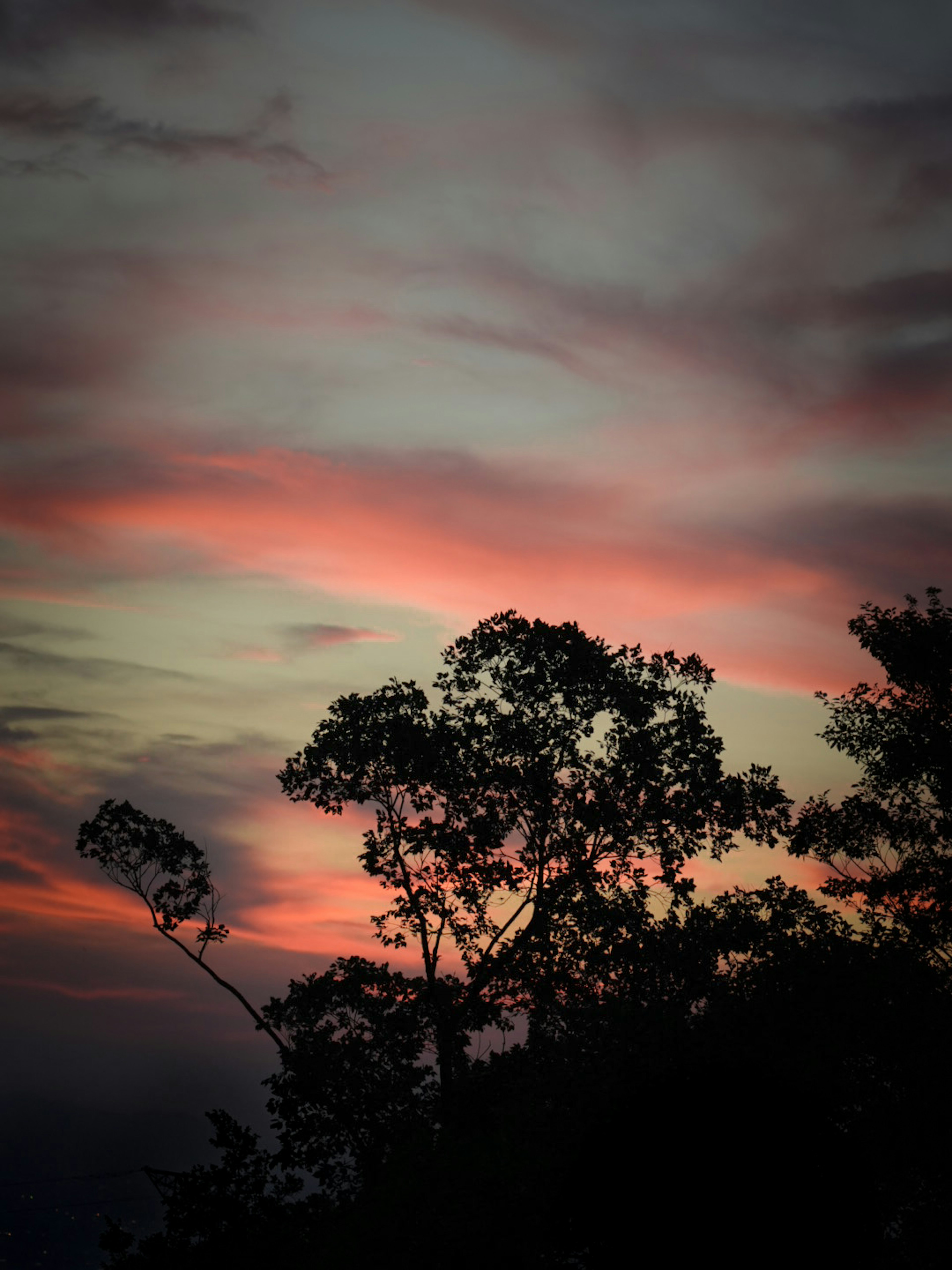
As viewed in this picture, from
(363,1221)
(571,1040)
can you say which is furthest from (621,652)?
(363,1221)

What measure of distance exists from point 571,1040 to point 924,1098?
22.3 feet

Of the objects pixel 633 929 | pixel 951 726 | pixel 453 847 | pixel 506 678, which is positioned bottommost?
pixel 633 929

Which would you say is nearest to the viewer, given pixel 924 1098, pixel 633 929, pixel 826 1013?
pixel 924 1098

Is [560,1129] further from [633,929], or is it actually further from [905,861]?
[905,861]

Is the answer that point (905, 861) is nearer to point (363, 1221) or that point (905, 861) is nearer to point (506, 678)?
point (506, 678)

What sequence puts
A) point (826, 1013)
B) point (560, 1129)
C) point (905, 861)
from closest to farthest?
1. point (560, 1129)
2. point (826, 1013)
3. point (905, 861)

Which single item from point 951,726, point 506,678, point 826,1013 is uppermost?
point 506,678

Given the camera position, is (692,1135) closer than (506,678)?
Yes

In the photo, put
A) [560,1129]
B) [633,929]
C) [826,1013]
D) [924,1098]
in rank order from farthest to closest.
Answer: [633,929], [826,1013], [924,1098], [560,1129]

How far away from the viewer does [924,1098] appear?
19.9 m

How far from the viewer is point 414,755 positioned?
1022 inches

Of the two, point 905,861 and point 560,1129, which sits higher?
point 905,861

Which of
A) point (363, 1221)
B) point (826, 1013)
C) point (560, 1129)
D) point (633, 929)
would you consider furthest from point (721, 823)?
point (363, 1221)

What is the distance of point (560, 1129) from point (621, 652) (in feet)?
38.8
